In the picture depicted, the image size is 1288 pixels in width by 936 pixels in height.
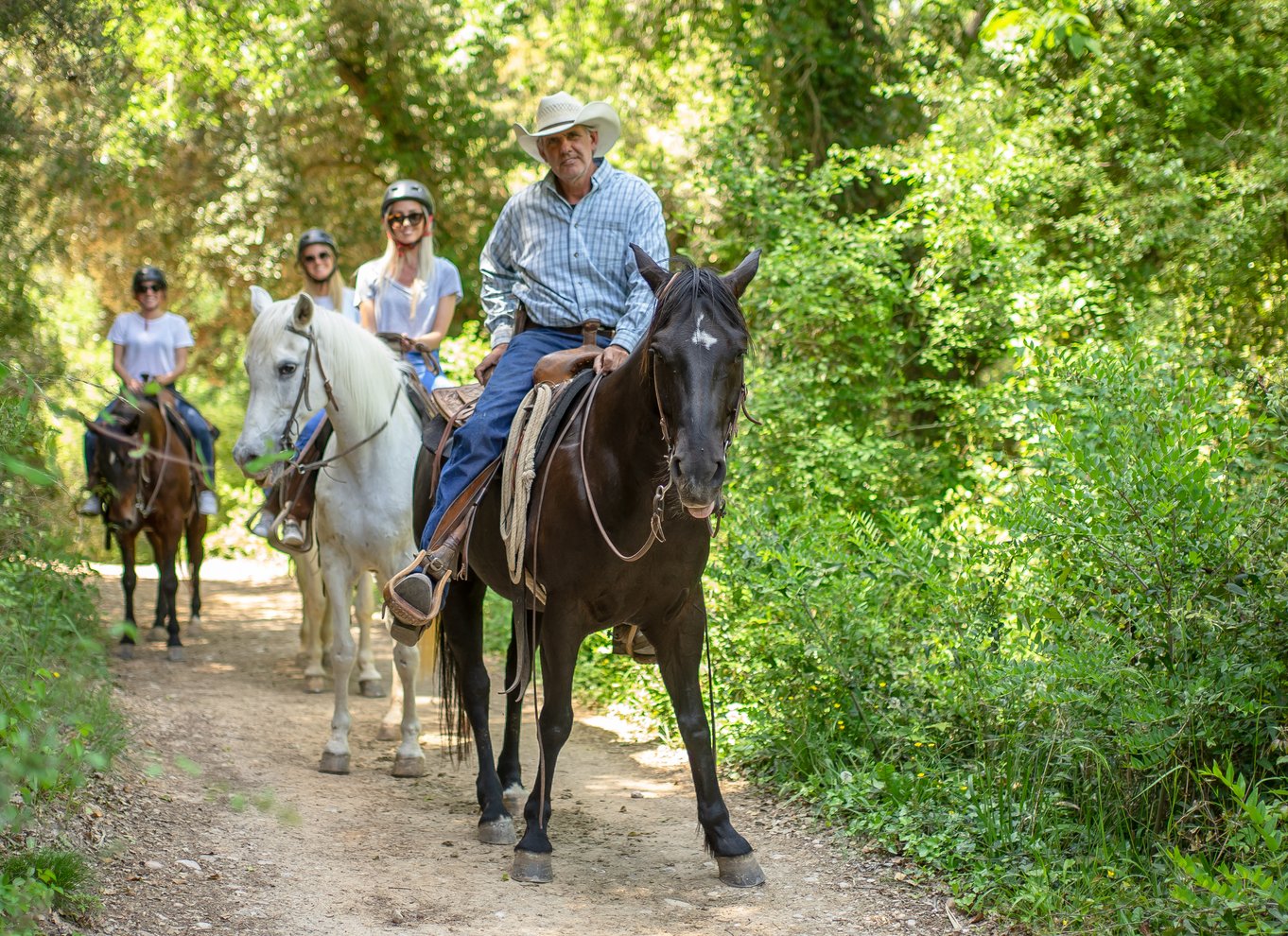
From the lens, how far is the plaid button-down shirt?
5.29 m

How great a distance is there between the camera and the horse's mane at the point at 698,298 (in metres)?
4.10

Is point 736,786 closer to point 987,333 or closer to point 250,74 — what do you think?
point 987,333

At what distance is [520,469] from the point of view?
4879mm

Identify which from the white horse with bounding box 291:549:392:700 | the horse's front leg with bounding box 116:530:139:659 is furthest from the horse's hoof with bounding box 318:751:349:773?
the horse's front leg with bounding box 116:530:139:659

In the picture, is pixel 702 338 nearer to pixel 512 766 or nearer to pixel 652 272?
pixel 652 272

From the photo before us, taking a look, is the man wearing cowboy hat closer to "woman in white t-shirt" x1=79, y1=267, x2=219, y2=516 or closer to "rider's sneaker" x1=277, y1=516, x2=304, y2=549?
"rider's sneaker" x1=277, y1=516, x2=304, y2=549

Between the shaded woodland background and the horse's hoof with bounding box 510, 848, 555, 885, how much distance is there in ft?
4.67

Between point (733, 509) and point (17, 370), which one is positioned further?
point (733, 509)

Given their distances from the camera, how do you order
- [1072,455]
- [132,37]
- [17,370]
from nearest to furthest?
[17,370], [1072,455], [132,37]

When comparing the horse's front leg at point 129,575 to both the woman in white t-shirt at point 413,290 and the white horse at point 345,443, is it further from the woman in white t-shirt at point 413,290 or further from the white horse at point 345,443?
the white horse at point 345,443

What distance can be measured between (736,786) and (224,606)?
27.4 feet

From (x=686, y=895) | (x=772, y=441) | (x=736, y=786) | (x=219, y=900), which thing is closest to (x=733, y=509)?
(x=772, y=441)

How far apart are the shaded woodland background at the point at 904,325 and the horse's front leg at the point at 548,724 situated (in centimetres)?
144

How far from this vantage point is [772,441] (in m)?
8.75
